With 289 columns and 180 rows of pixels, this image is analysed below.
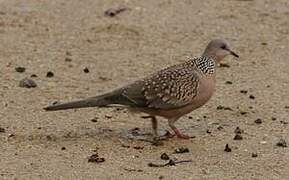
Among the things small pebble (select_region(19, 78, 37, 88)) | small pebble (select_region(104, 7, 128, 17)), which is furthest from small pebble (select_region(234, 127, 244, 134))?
small pebble (select_region(104, 7, 128, 17))

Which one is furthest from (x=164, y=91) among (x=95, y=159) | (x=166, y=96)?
(x=95, y=159)

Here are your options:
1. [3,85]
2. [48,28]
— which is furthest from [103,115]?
[48,28]

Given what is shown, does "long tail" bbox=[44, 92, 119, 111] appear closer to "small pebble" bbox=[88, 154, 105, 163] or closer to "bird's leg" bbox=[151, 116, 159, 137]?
"bird's leg" bbox=[151, 116, 159, 137]

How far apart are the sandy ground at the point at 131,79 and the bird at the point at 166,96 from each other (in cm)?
25

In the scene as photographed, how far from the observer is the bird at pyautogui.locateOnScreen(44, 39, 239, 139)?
25.1ft

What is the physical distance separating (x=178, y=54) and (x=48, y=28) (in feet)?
5.66

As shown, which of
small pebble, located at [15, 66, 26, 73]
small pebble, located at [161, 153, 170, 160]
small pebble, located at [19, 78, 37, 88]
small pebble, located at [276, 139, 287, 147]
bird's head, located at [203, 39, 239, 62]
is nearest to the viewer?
small pebble, located at [161, 153, 170, 160]

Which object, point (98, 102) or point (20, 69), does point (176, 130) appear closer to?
point (98, 102)

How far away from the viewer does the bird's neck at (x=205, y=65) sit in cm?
786

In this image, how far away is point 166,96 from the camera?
768cm

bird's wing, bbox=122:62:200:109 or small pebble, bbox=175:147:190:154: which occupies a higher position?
bird's wing, bbox=122:62:200:109

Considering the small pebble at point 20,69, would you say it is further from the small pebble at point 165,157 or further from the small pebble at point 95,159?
the small pebble at point 165,157

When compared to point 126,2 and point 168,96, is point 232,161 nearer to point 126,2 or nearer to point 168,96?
point 168,96

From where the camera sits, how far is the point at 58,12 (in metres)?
12.1
